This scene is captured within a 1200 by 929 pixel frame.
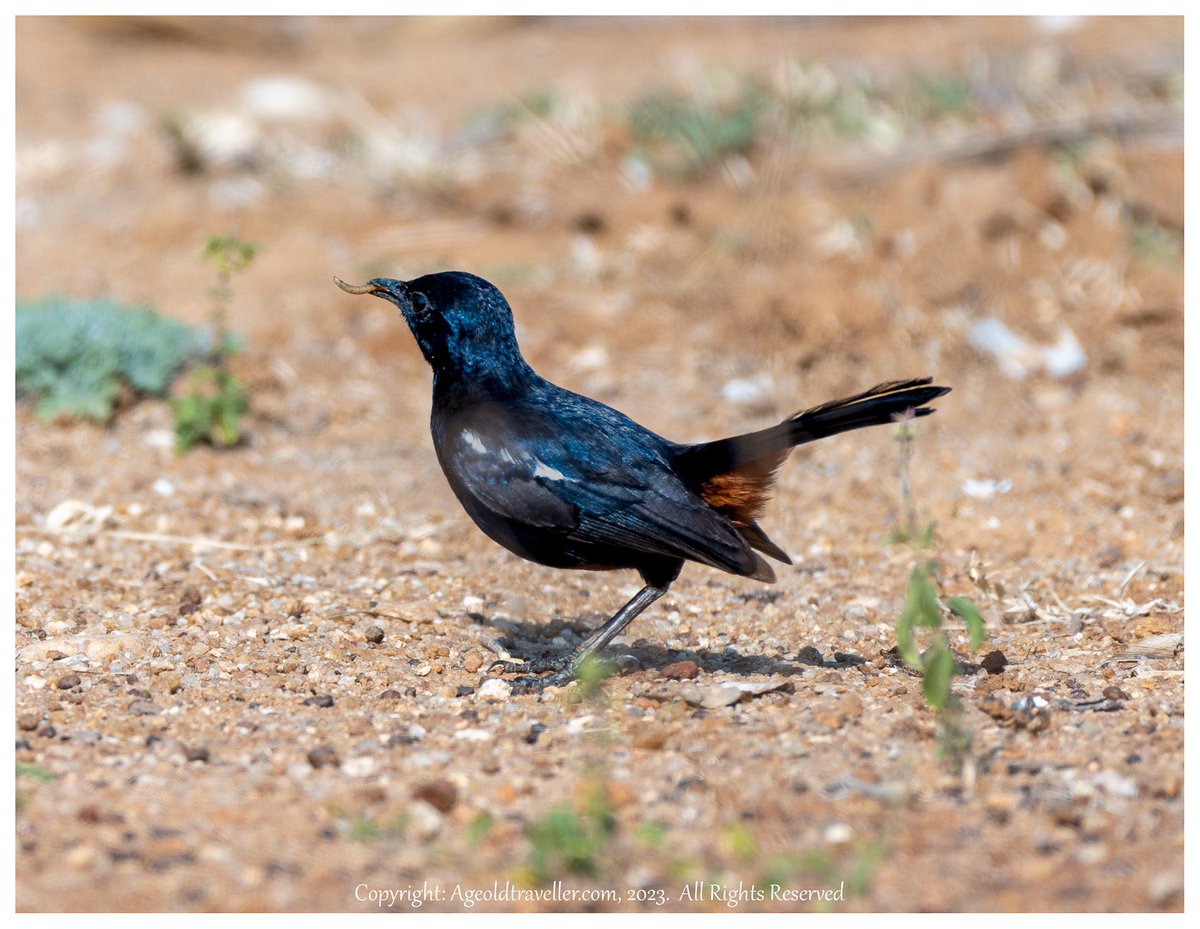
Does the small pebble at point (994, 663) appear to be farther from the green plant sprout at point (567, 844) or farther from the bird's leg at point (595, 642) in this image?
the green plant sprout at point (567, 844)

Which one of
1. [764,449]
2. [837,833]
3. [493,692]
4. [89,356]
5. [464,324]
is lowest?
[837,833]

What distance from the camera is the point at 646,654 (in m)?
4.98

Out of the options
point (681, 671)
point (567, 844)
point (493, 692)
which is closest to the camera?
point (567, 844)

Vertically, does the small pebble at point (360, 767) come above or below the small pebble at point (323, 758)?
below

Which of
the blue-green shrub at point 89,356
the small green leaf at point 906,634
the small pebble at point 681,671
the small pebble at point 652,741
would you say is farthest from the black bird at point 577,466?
the blue-green shrub at point 89,356

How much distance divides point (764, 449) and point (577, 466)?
24.5 inches

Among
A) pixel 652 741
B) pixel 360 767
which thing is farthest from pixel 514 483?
pixel 360 767

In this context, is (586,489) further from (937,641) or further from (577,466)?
(937,641)

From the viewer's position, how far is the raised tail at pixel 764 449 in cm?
429

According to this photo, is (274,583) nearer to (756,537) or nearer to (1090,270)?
(756,537)

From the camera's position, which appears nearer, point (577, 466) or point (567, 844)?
point (567, 844)

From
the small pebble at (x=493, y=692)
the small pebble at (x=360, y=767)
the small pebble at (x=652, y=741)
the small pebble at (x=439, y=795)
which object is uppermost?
the small pebble at (x=493, y=692)

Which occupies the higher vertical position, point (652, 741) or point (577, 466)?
point (577, 466)

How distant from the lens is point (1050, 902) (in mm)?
3102
